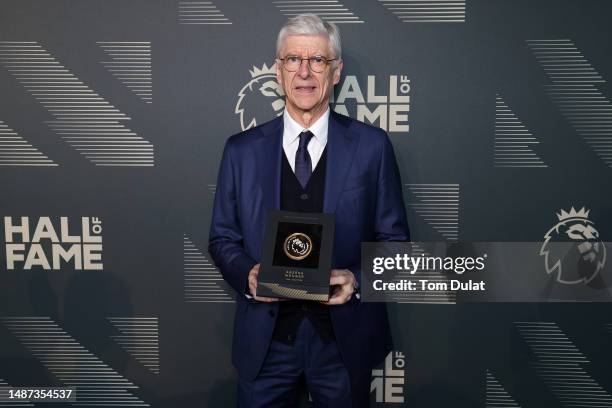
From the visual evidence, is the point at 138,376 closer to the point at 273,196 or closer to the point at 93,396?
the point at 93,396

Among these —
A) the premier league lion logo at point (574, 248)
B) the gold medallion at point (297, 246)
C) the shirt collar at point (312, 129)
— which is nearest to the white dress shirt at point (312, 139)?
the shirt collar at point (312, 129)

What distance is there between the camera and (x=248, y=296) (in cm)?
184

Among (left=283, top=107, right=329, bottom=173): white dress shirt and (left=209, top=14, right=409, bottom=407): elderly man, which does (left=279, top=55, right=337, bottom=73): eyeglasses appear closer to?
(left=209, top=14, right=409, bottom=407): elderly man

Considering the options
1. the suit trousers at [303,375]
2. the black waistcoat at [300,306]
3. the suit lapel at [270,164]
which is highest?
the suit lapel at [270,164]

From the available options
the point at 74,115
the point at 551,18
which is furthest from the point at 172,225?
the point at 551,18

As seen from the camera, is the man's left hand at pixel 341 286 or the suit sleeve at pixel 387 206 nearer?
the man's left hand at pixel 341 286

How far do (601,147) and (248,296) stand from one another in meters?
1.61

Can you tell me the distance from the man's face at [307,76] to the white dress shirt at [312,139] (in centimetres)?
6

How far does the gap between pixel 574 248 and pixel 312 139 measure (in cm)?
130

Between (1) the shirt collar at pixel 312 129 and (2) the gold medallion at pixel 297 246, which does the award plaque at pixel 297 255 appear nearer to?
(2) the gold medallion at pixel 297 246

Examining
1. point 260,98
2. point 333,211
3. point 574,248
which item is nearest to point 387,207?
point 333,211

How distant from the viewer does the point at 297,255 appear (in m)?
A: 1.70

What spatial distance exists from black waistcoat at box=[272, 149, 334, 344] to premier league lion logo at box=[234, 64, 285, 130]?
22.9 inches

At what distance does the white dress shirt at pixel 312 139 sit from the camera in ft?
6.25
